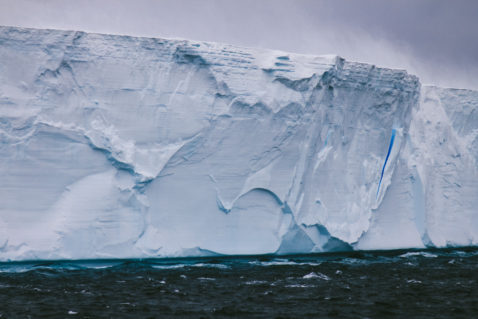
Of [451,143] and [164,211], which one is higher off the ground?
[451,143]

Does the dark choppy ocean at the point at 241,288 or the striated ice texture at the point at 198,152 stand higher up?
the striated ice texture at the point at 198,152

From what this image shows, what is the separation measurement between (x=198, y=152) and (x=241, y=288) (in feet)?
9.79

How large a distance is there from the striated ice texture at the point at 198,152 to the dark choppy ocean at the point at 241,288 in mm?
390

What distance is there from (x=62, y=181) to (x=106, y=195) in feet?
2.38

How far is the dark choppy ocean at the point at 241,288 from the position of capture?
7777 millimetres

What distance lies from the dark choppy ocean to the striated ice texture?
1.28ft

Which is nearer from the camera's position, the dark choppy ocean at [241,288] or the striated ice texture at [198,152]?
the dark choppy ocean at [241,288]

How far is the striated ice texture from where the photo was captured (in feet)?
33.4

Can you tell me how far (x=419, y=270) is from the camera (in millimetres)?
11344

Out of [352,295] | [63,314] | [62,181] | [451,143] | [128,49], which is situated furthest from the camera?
[451,143]

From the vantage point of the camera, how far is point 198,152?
1132 cm

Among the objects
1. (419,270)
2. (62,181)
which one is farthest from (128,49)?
(419,270)

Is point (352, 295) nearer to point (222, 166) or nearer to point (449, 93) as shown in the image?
point (222, 166)

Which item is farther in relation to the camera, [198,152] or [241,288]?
[198,152]
